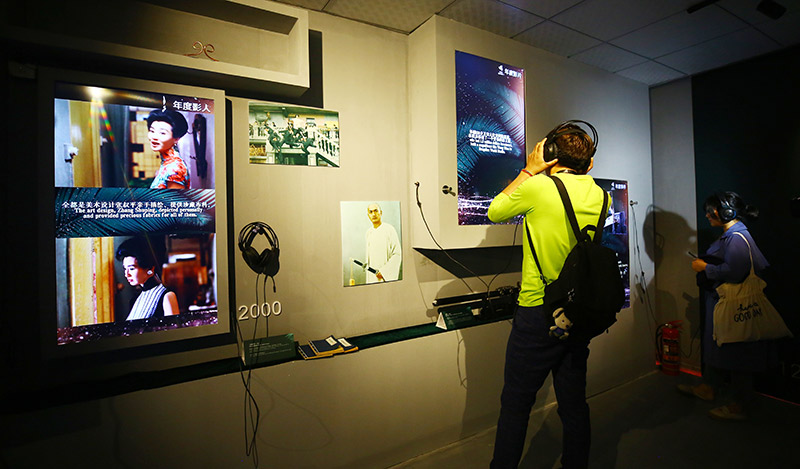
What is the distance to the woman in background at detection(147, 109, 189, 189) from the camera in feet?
5.73

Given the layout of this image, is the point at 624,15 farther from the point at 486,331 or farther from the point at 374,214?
the point at 486,331

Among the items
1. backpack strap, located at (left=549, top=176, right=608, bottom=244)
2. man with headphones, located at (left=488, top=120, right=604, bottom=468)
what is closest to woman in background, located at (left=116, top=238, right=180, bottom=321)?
man with headphones, located at (left=488, top=120, right=604, bottom=468)

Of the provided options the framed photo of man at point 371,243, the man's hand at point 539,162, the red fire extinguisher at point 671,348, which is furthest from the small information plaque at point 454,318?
the red fire extinguisher at point 671,348

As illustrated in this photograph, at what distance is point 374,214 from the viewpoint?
245cm

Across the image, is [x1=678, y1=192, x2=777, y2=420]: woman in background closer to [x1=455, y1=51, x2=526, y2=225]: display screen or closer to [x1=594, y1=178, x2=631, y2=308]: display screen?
[x1=594, y1=178, x2=631, y2=308]: display screen

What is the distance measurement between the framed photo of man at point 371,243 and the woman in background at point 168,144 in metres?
0.90

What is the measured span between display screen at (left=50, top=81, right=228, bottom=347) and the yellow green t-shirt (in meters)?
1.52

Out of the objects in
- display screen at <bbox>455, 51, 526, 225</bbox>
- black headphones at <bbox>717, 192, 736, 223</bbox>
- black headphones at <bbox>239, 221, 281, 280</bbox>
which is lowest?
black headphones at <bbox>239, 221, 281, 280</bbox>

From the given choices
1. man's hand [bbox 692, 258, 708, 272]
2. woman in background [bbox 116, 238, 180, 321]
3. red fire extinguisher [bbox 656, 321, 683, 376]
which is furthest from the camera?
red fire extinguisher [bbox 656, 321, 683, 376]

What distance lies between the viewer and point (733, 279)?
2748 millimetres

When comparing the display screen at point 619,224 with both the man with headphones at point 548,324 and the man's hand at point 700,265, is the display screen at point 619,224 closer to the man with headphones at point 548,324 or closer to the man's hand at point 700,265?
the man's hand at point 700,265

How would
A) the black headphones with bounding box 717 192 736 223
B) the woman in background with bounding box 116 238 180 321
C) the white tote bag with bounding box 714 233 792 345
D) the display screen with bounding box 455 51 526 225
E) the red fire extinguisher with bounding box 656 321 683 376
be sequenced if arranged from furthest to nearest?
the red fire extinguisher with bounding box 656 321 683 376 < the black headphones with bounding box 717 192 736 223 < the white tote bag with bounding box 714 233 792 345 < the display screen with bounding box 455 51 526 225 < the woman in background with bounding box 116 238 180 321

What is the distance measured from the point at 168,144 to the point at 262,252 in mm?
688

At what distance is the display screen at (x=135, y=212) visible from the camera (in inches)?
62.9
